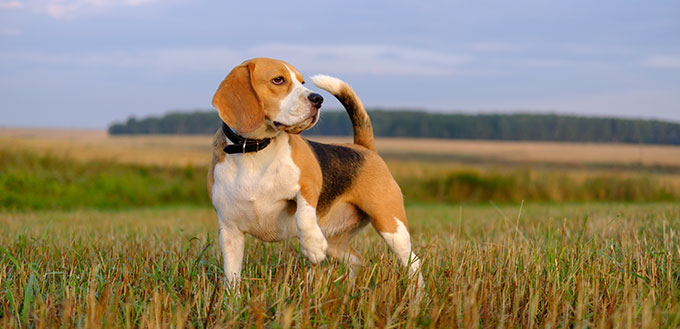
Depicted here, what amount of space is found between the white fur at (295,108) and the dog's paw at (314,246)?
31.5 inches

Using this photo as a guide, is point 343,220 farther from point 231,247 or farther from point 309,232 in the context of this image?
point 231,247

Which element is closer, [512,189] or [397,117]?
[512,189]

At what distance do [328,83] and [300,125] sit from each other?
116 cm

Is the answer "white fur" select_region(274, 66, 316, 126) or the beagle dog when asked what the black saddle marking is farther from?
"white fur" select_region(274, 66, 316, 126)

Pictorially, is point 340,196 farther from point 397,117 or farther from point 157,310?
point 397,117

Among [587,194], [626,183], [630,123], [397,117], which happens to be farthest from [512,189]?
[397,117]

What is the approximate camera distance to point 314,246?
164 inches

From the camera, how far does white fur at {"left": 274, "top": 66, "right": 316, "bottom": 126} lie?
4.04m

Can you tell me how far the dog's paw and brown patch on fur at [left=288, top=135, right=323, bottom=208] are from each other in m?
0.24

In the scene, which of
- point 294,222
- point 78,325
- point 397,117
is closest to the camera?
point 78,325

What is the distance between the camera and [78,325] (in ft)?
10.1

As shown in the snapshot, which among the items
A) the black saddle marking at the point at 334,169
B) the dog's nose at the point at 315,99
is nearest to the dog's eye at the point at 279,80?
the dog's nose at the point at 315,99

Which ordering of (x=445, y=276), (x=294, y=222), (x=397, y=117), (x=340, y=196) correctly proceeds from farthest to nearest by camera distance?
(x=397, y=117), (x=340, y=196), (x=294, y=222), (x=445, y=276)

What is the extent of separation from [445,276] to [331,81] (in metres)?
2.00
